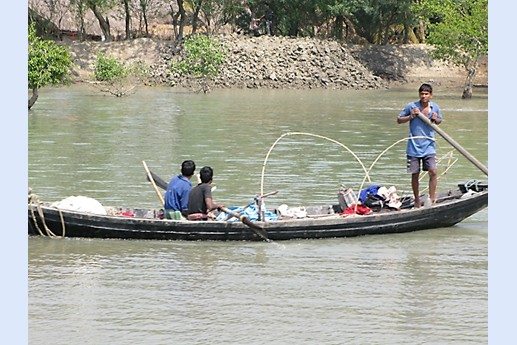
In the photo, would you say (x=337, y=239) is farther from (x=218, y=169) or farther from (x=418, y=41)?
(x=418, y=41)

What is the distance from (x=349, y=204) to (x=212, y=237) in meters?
1.73

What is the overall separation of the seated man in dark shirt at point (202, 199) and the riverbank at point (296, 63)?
94.1ft

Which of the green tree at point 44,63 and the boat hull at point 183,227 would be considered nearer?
the boat hull at point 183,227

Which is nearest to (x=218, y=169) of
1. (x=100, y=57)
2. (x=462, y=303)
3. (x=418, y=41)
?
(x=462, y=303)

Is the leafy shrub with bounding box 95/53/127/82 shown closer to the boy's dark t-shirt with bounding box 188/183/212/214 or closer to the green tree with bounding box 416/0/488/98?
the green tree with bounding box 416/0/488/98

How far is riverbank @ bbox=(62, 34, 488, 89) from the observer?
41.6 m

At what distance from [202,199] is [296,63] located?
31215 mm

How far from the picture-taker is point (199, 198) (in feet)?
37.1

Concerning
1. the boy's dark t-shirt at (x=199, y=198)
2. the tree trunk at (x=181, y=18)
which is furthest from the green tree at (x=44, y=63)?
the tree trunk at (x=181, y=18)

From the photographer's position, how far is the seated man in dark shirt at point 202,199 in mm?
11250

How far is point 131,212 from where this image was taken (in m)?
11.8

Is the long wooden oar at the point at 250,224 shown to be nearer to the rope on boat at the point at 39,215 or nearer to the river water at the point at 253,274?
the river water at the point at 253,274

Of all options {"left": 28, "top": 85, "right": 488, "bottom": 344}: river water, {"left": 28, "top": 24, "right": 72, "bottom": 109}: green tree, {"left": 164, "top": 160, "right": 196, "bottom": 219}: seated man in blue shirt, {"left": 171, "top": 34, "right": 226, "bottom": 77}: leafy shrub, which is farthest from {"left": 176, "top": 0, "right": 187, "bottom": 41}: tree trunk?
{"left": 164, "top": 160, "right": 196, "bottom": 219}: seated man in blue shirt

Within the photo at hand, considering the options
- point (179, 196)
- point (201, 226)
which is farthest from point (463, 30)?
point (201, 226)
